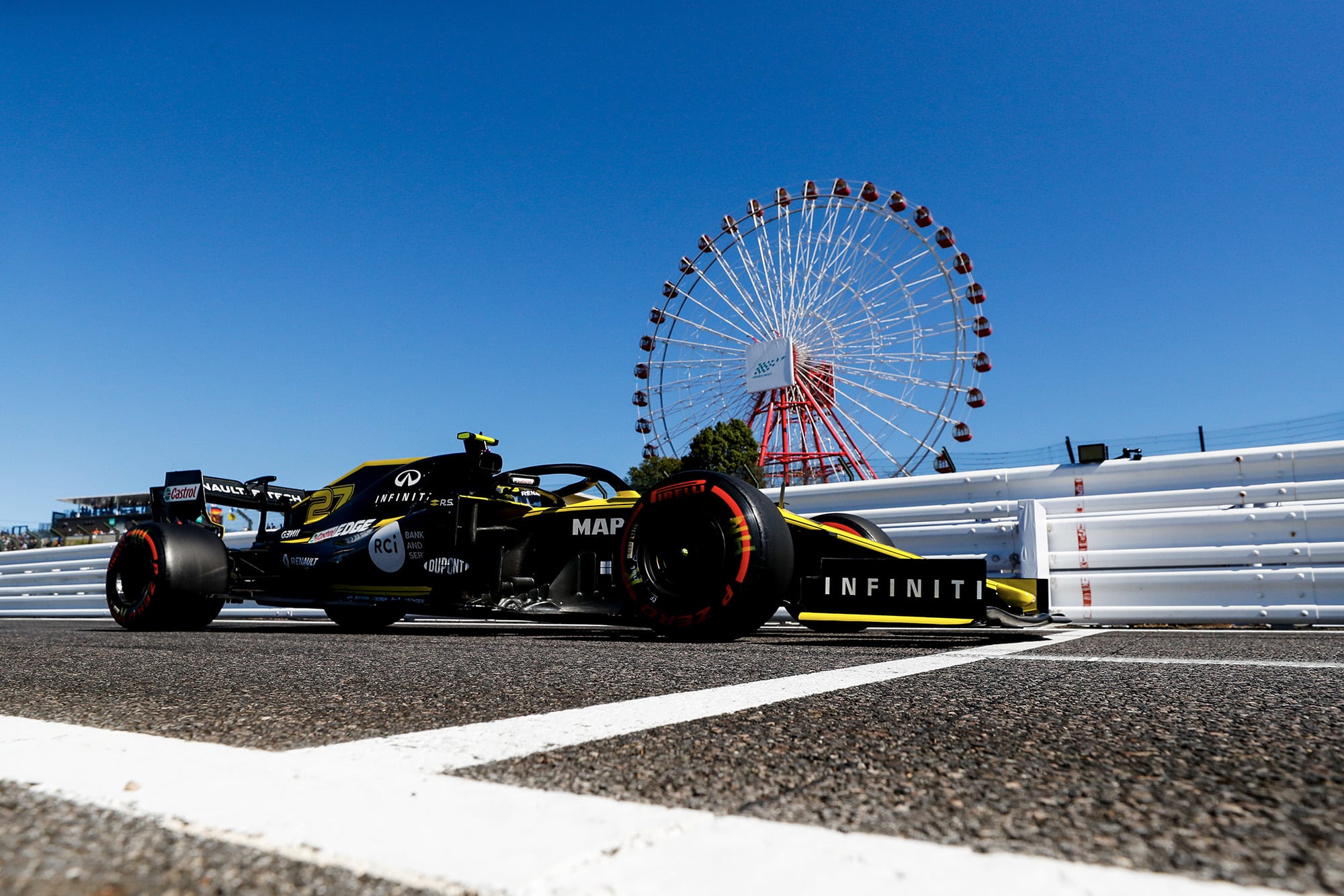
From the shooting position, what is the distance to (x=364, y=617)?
20.7 ft

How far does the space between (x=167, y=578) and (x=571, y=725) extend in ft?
18.8

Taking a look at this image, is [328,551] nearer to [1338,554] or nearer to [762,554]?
[762,554]

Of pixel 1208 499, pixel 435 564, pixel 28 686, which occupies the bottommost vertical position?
pixel 28 686

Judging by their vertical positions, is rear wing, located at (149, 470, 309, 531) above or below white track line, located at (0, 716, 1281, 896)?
above

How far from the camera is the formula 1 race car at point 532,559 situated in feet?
14.1

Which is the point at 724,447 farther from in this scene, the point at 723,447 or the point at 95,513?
the point at 95,513

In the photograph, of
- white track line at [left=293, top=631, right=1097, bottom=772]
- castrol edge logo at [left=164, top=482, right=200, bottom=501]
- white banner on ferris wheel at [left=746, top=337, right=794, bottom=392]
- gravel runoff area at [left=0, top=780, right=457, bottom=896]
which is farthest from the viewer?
white banner on ferris wheel at [left=746, top=337, right=794, bottom=392]

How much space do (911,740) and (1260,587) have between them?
5378 mm

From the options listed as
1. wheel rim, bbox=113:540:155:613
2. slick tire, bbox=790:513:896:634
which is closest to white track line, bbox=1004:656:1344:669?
slick tire, bbox=790:513:896:634

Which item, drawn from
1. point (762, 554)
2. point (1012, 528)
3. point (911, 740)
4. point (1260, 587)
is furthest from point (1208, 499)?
point (911, 740)

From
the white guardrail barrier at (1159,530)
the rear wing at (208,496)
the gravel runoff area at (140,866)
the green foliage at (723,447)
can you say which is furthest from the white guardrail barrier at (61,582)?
the green foliage at (723,447)

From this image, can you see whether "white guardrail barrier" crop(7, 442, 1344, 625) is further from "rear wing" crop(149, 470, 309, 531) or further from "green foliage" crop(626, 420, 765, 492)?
"green foliage" crop(626, 420, 765, 492)

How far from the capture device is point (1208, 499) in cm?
616

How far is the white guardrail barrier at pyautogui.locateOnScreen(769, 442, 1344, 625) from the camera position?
573 centimetres
